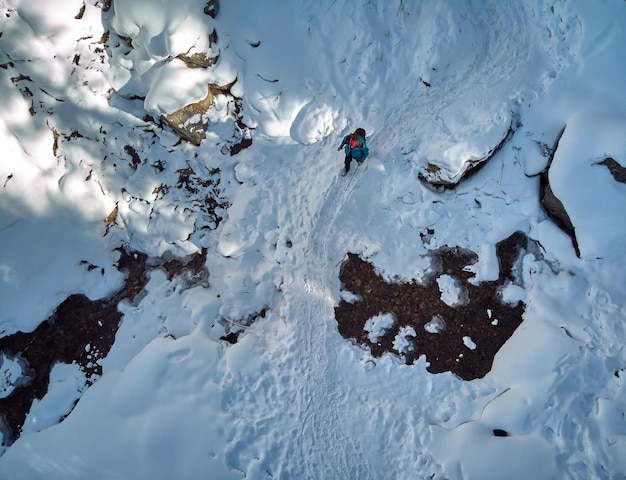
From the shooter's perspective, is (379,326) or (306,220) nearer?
(379,326)

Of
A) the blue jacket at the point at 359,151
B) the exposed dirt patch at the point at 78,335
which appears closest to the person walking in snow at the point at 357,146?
the blue jacket at the point at 359,151

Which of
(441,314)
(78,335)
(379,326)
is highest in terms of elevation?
(441,314)

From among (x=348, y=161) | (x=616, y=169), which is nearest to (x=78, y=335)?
(x=348, y=161)

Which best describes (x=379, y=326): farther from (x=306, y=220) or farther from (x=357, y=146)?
(x=357, y=146)

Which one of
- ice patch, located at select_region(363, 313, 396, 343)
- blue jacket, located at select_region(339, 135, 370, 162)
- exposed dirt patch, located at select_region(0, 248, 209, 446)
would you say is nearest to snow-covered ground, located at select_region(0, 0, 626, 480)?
ice patch, located at select_region(363, 313, 396, 343)

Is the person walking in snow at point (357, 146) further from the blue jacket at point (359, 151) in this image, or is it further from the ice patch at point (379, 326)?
the ice patch at point (379, 326)

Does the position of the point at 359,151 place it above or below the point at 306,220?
above
